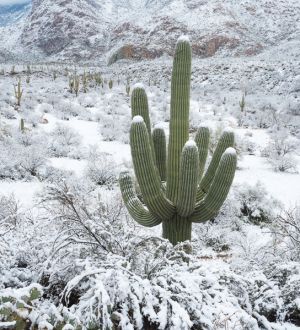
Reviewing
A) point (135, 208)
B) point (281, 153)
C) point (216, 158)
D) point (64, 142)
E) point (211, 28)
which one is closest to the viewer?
point (135, 208)

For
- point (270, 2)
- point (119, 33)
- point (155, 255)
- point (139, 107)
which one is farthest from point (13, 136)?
point (119, 33)

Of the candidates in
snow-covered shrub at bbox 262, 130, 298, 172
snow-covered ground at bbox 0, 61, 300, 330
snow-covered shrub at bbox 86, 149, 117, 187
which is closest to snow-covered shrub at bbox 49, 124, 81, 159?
snow-covered ground at bbox 0, 61, 300, 330

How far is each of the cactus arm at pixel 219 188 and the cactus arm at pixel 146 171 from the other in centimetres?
36

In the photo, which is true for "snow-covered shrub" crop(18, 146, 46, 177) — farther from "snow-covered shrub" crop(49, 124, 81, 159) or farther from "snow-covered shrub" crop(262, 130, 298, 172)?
"snow-covered shrub" crop(262, 130, 298, 172)

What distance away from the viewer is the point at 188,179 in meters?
4.84

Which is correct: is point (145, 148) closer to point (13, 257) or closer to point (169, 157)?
point (169, 157)

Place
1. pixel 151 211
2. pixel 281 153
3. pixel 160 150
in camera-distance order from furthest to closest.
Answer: pixel 281 153, pixel 160 150, pixel 151 211

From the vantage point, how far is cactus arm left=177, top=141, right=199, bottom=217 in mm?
4695

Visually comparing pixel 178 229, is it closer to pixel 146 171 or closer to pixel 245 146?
pixel 146 171

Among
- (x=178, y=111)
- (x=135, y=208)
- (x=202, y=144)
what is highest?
(x=178, y=111)

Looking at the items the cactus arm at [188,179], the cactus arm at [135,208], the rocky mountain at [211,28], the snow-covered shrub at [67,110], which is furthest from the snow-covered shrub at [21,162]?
the rocky mountain at [211,28]

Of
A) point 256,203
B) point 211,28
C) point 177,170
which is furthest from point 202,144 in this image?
point 211,28

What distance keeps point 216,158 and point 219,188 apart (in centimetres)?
75

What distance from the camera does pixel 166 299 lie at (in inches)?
115
